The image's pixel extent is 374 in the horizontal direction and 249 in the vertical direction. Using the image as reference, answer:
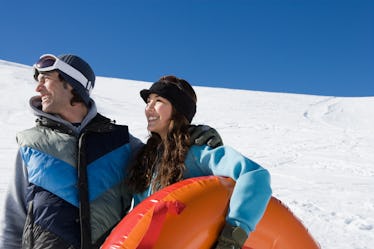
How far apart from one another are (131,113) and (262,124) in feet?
17.4

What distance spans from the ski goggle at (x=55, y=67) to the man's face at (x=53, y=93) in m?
0.04

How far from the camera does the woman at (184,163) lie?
1.76 metres

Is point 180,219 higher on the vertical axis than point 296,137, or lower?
higher

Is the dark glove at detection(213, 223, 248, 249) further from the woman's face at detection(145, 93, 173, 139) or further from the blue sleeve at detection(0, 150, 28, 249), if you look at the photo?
the blue sleeve at detection(0, 150, 28, 249)

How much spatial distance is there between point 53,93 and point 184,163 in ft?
2.54

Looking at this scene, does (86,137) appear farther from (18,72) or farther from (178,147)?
(18,72)

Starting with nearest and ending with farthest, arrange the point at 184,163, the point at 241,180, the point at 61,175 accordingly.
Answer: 1. the point at 241,180
2. the point at 61,175
3. the point at 184,163

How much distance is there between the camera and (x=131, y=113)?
16766mm

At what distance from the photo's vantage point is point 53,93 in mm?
2150

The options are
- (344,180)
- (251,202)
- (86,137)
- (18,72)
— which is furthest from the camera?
(18,72)

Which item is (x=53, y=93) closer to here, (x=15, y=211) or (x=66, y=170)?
(x=66, y=170)

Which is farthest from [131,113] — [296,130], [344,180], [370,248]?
[370,248]

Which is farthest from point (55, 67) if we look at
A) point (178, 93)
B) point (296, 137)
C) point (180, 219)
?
point (296, 137)

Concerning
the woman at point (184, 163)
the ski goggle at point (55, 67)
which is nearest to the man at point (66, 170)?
the ski goggle at point (55, 67)
